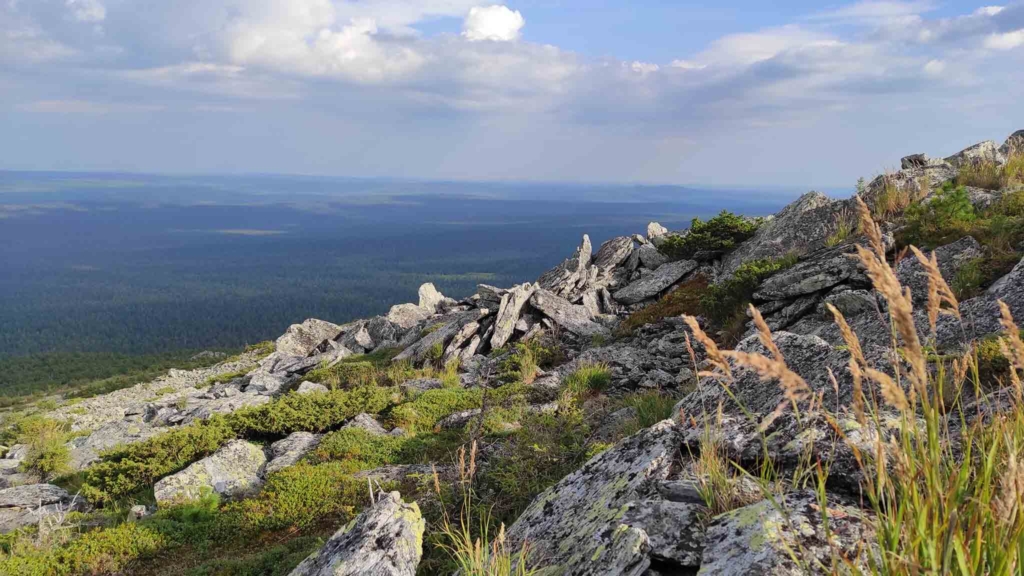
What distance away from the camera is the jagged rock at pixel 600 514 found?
3875mm

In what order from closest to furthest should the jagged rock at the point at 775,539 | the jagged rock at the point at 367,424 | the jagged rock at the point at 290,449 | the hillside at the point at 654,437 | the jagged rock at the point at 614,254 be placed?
1. the hillside at the point at 654,437
2. the jagged rock at the point at 775,539
3. the jagged rock at the point at 290,449
4. the jagged rock at the point at 367,424
5. the jagged rock at the point at 614,254

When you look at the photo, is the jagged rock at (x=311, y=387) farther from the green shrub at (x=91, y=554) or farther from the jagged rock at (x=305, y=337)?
the jagged rock at (x=305, y=337)

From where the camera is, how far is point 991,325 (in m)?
7.45

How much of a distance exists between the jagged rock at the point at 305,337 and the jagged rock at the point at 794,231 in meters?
24.0

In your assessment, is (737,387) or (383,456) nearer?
(737,387)

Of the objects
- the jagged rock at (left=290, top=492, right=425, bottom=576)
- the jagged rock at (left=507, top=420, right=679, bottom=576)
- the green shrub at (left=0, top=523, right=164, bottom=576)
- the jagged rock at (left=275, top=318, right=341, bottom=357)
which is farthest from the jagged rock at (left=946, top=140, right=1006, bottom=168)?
Result: the jagged rock at (left=275, top=318, right=341, bottom=357)

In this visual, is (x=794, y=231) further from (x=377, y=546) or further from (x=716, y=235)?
(x=377, y=546)

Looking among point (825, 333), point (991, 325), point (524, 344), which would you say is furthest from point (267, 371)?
point (991, 325)

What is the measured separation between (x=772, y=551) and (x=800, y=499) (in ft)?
2.00

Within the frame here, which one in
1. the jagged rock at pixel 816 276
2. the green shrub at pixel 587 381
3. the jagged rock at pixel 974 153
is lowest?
the green shrub at pixel 587 381

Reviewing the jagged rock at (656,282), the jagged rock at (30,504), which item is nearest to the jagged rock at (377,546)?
the jagged rock at (30,504)

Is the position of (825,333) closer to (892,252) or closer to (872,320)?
(872,320)

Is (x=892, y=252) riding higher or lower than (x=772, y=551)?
higher

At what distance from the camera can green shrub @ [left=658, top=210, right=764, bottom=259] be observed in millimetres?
23500
